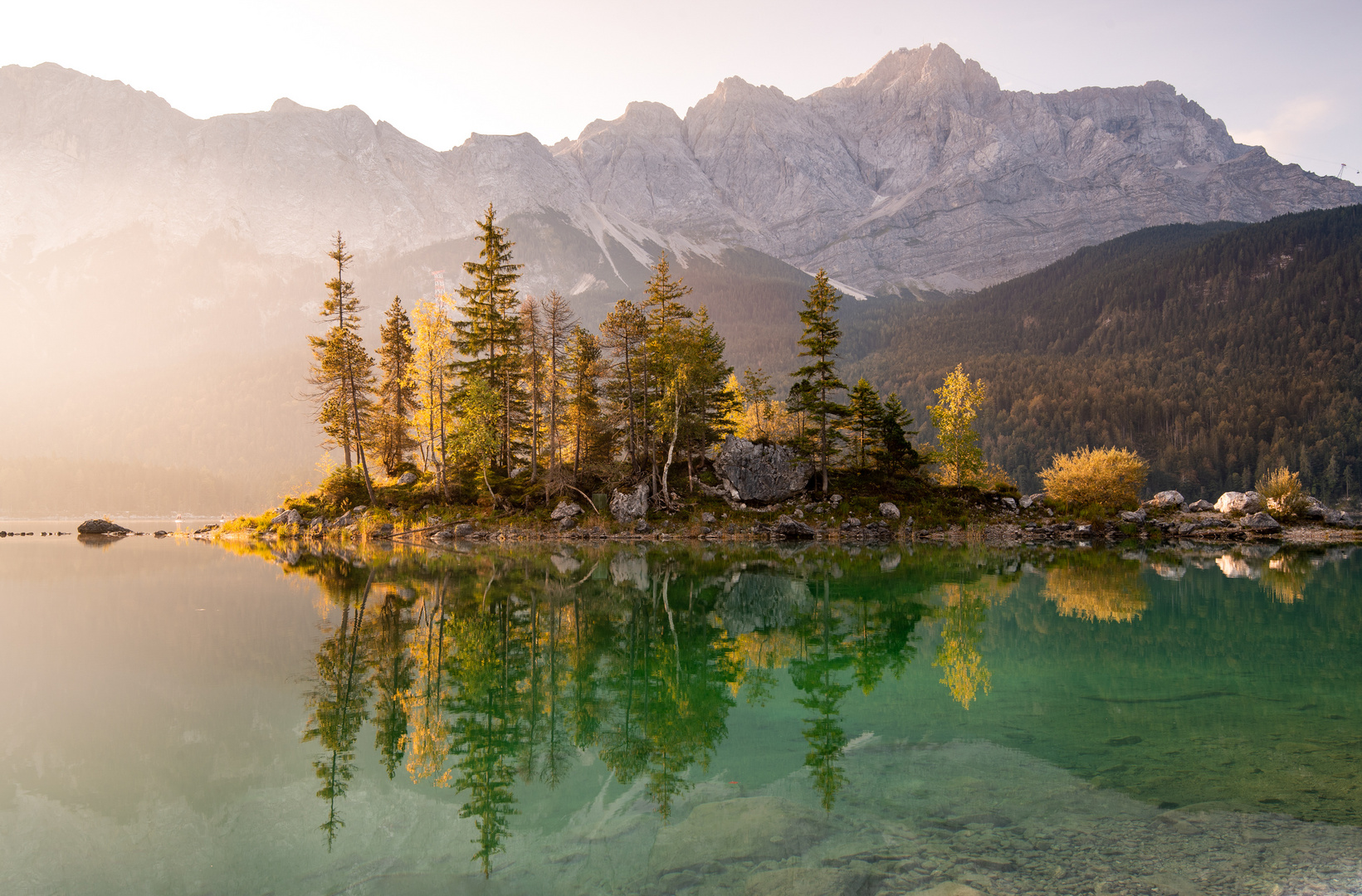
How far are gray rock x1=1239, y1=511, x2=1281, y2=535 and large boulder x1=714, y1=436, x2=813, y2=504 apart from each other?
34894mm

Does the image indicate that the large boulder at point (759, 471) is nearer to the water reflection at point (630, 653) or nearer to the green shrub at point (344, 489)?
the water reflection at point (630, 653)

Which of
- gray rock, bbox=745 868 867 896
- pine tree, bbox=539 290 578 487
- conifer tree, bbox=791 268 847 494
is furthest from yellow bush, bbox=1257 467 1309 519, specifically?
gray rock, bbox=745 868 867 896

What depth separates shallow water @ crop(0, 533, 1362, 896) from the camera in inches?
259

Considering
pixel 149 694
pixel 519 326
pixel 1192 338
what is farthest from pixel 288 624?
pixel 1192 338

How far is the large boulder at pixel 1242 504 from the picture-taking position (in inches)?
2290

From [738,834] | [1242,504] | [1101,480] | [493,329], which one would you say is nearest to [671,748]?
[738,834]

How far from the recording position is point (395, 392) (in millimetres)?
Answer: 57781

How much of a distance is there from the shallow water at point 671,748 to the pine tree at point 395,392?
3599cm

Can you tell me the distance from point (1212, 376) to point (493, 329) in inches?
6707

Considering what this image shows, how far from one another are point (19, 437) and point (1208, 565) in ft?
810

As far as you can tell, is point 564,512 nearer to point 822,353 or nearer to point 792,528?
point 792,528

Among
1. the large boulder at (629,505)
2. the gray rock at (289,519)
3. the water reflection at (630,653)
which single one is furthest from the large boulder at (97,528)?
the large boulder at (629,505)

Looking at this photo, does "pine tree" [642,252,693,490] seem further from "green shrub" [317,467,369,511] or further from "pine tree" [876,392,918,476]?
"green shrub" [317,467,369,511]

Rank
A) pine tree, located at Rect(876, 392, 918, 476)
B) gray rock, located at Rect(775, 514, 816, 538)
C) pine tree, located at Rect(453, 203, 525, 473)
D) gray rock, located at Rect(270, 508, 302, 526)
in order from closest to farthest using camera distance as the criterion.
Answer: gray rock, located at Rect(775, 514, 816, 538) < gray rock, located at Rect(270, 508, 302, 526) < pine tree, located at Rect(453, 203, 525, 473) < pine tree, located at Rect(876, 392, 918, 476)
